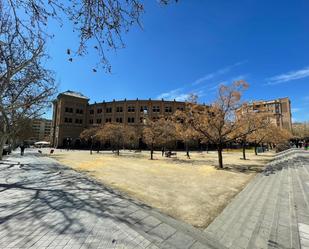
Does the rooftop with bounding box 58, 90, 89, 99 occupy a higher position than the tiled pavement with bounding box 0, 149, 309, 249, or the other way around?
the rooftop with bounding box 58, 90, 89, 99

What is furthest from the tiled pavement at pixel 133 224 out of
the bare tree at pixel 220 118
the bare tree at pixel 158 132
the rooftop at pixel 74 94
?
the rooftop at pixel 74 94

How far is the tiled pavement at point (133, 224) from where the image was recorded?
13.7ft

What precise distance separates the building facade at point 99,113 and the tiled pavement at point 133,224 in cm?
5731

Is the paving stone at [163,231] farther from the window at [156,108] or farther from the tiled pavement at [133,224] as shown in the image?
the window at [156,108]

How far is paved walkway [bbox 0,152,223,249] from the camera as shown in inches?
164

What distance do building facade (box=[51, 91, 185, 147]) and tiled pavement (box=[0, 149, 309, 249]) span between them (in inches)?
2256

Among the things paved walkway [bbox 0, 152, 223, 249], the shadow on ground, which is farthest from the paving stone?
the shadow on ground

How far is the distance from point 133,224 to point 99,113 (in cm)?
6672

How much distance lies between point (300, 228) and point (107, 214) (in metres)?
4.89

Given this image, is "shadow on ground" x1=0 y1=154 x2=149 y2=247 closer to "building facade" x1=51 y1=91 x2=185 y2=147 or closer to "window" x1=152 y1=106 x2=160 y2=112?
"building facade" x1=51 y1=91 x2=185 y2=147

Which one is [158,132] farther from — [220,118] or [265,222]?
[265,222]

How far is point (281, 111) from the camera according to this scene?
344 feet

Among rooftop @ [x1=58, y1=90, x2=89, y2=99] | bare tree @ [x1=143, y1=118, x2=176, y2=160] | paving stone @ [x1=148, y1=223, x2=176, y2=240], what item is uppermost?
rooftop @ [x1=58, y1=90, x2=89, y2=99]

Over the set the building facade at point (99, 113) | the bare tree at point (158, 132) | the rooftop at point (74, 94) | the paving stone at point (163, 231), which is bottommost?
the paving stone at point (163, 231)
